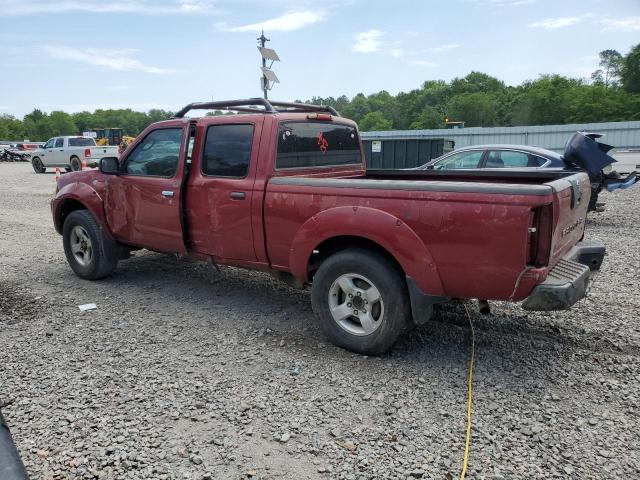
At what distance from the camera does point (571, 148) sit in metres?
7.73

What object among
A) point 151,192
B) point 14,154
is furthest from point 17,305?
point 14,154

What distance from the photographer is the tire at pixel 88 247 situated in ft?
20.1

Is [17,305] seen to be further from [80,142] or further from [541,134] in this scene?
[541,134]

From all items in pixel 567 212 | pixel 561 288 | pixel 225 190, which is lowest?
pixel 561 288

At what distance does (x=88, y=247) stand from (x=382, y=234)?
4.14 m

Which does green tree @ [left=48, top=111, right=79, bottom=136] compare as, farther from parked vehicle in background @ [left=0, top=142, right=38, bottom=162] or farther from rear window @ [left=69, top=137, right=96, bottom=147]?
rear window @ [left=69, top=137, right=96, bottom=147]

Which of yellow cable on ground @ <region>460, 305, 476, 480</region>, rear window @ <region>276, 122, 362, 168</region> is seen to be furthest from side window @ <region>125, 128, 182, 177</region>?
yellow cable on ground @ <region>460, 305, 476, 480</region>

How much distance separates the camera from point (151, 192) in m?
5.50

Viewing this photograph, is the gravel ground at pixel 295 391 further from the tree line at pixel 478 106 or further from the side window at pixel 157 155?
the tree line at pixel 478 106

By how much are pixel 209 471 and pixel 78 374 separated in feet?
5.48

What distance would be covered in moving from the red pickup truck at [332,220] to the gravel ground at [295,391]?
0.55 m

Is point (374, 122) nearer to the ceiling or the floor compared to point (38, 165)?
nearer to the ceiling

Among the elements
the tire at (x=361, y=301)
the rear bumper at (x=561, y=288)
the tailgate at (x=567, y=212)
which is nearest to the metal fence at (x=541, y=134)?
the tailgate at (x=567, y=212)

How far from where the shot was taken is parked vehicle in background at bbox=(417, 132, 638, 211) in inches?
322
